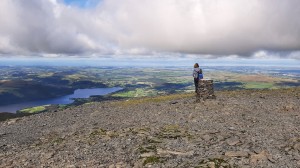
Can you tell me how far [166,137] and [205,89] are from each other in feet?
46.7

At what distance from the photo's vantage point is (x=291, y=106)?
31453 millimetres

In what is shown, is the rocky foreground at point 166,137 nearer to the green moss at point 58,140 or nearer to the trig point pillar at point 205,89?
the green moss at point 58,140

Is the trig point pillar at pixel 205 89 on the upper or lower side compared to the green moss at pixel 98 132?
upper

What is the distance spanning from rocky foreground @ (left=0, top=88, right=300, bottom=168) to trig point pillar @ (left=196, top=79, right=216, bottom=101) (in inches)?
60.3

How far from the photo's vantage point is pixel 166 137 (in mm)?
22766

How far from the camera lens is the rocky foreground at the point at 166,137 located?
57.9 feet

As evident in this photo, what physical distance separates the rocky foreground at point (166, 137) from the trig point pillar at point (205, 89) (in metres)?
1.53

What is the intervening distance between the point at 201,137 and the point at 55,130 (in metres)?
14.3

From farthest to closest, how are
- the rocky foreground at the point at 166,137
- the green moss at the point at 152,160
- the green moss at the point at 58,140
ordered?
1. the green moss at the point at 58,140
2. the rocky foreground at the point at 166,137
3. the green moss at the point at 152,160

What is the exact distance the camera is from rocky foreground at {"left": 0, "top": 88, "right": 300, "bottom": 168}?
695 inches

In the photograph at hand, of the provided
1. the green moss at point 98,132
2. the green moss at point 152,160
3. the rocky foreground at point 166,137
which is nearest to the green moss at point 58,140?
the rocky foreground at point 166,137

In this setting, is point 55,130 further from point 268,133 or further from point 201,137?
point 268,133

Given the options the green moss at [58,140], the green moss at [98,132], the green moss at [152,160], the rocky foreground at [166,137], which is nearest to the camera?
the green moss at [152,160]

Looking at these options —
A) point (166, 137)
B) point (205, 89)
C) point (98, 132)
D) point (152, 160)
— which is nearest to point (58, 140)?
point (98, 132)
